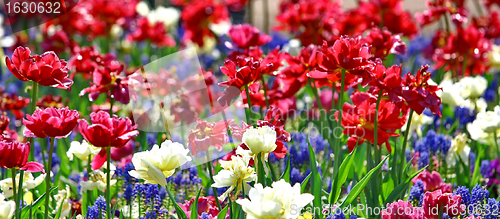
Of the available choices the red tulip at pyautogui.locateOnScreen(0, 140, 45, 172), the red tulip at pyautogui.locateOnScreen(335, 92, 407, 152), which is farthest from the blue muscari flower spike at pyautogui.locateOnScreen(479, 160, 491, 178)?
the red tulip at pyautogui.locateOnScreen(0, 140, 45, 172)

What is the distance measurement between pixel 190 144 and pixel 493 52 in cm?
285

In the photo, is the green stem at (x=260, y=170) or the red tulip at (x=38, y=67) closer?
the green stem at (x=260, y=170)

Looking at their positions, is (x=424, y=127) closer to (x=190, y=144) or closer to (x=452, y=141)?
(x=452, y=141)

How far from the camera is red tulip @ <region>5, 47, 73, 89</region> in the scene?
156 centimetres

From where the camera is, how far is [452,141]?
87.6 inches

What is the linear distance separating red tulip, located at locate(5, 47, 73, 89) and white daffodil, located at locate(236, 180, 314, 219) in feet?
2.39

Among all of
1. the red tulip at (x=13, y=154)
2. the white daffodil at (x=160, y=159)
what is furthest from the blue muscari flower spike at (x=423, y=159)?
the red tulip at (x=13, y=154)

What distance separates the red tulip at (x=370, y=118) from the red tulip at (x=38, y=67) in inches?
35.1

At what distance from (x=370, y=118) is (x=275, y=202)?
668 mm

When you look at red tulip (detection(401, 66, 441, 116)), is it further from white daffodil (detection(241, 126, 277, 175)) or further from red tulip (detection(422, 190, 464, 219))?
white daffodil (detection(241, 126, 277, 175))

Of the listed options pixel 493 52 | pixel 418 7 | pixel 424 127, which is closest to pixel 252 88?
pixel 424 127

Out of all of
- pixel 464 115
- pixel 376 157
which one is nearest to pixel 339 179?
pixel 376 157

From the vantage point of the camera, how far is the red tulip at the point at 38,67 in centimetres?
156

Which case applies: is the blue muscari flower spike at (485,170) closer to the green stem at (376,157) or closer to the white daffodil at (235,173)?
the green stem at (376,157)
